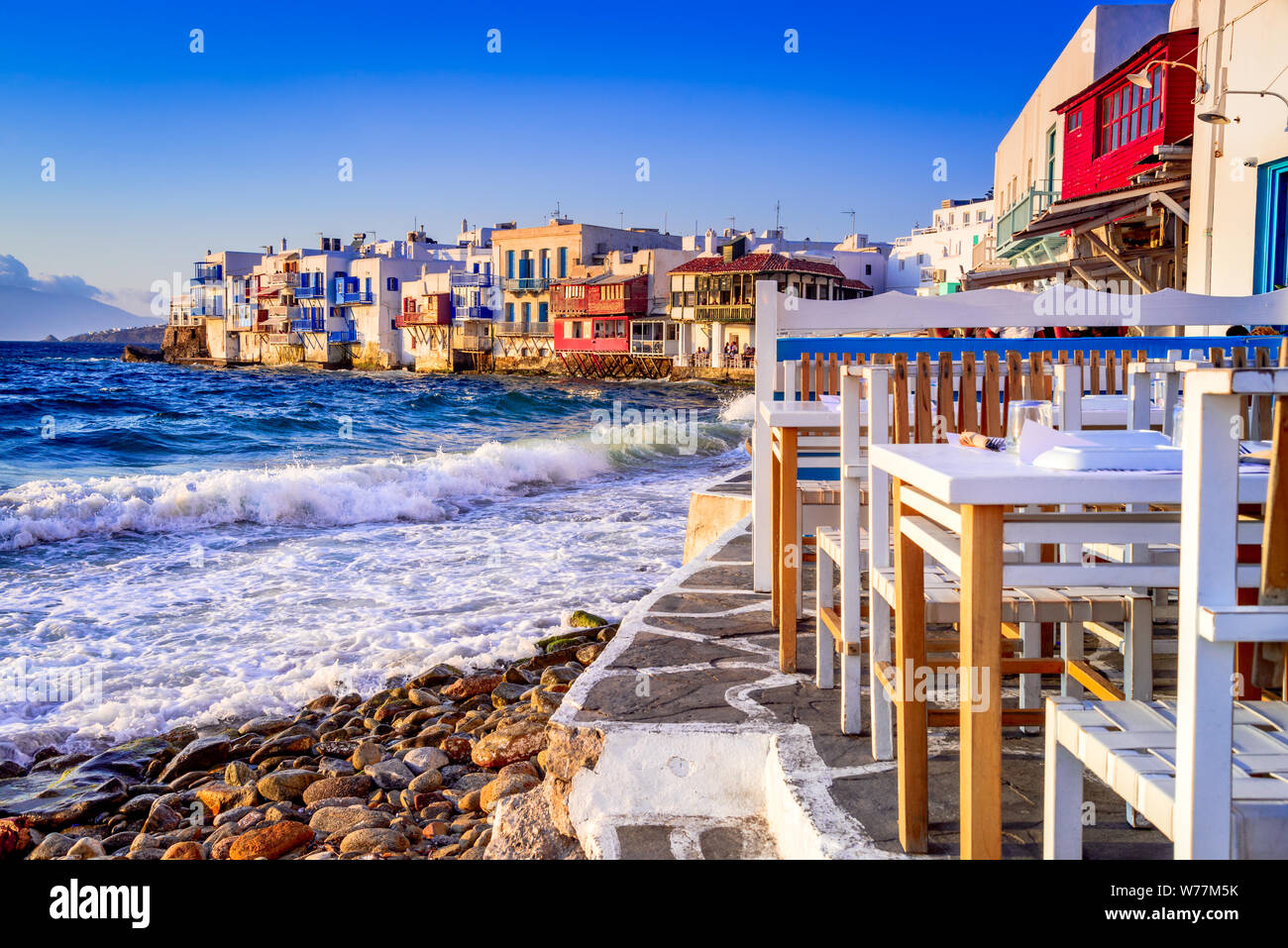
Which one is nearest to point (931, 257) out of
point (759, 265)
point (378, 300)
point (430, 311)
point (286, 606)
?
point (759, 265)

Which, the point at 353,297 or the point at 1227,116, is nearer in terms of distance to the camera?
the point at 1227,116

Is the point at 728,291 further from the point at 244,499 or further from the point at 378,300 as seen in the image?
the point at 244,499

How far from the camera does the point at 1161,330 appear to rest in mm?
12531

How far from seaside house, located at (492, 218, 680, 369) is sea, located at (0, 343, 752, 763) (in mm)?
33919

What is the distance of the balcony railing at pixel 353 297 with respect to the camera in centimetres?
6347

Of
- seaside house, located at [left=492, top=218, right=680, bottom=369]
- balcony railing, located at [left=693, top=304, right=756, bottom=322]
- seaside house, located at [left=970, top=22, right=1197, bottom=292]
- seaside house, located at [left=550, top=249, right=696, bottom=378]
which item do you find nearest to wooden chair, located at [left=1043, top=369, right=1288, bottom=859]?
seaside house, located at [left=970, top=22, right=1197, bottom=292]

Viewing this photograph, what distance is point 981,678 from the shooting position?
160cm

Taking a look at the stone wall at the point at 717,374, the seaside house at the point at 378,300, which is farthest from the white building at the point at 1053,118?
the seaside house at the point at 378,300

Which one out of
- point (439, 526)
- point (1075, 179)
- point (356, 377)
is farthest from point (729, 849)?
point (356, 377)

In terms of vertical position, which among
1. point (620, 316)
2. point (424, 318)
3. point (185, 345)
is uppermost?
point (424, 318)

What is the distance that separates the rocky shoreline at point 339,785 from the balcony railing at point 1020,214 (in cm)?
1484

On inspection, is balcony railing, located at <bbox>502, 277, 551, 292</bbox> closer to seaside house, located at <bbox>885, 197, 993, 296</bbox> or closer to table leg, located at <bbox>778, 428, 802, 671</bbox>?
seaside house, located at <bbox>885, 197, 993, 296</bbox>

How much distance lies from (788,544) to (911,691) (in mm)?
1320
